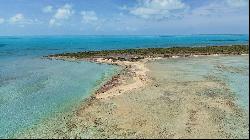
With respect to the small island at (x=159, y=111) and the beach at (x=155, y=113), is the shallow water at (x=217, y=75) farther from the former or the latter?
the beach at (x=155, y=113)

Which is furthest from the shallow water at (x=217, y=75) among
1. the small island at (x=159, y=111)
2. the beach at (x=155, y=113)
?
the beach at (x=155, y=113)

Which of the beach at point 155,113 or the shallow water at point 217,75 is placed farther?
the shallow water at point 217,75

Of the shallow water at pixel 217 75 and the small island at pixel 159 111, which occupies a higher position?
the shallow water at pixel 217 75

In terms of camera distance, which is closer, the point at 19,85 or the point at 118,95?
the point at 118,95

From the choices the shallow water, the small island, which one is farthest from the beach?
the shallow water

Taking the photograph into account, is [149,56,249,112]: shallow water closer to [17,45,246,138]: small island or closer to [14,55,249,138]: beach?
[17,45,246,138]: small island

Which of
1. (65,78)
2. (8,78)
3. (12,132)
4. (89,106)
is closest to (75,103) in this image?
(89,106)

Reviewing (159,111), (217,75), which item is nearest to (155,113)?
(159,111)

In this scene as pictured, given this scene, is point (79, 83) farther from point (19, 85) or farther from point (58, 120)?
point (58, 120)
